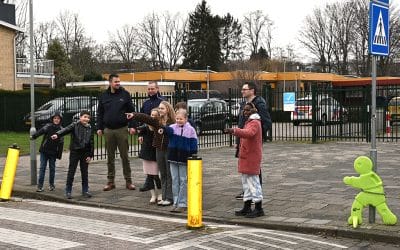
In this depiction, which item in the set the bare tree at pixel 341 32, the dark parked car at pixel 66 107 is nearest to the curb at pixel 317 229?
the dark parked car at pixel 66 107

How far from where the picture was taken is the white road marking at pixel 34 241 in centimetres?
684

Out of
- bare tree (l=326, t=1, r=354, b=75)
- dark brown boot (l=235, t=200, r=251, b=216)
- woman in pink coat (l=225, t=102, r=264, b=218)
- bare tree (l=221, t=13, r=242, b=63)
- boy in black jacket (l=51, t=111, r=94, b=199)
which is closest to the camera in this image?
woman in pink coat (l=225, t=102, r=264, b=218)

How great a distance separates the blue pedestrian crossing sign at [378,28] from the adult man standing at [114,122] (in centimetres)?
504

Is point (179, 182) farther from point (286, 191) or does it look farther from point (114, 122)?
point (114, 122)

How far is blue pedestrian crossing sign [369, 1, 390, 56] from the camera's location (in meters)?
7.36

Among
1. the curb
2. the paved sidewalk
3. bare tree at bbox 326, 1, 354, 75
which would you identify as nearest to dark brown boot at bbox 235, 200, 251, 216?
the paved sidewalk

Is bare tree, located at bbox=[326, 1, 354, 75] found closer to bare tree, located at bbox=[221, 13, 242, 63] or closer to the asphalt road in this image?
bare tree, located at bbox=[221, 13, 242, 63]

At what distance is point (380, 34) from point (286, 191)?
371 cm

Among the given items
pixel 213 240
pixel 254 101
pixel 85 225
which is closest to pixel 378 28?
pixel 254 101

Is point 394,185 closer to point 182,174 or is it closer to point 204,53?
point 182,174

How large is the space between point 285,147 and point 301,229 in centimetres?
1174

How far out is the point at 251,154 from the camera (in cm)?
814

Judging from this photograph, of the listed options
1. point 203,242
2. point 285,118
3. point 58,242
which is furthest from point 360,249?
point 285,118

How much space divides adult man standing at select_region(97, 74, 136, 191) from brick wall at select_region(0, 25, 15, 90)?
27848 millimetres
